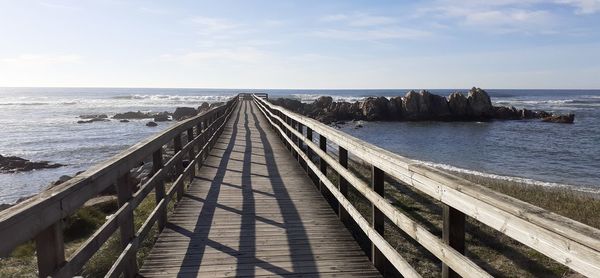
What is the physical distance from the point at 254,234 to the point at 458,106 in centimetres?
4788

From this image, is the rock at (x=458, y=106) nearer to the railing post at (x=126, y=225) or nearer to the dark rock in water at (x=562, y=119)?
the dark rock in water at (x=562, y=119)

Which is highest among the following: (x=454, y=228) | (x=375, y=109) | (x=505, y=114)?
(x=454, y=228)

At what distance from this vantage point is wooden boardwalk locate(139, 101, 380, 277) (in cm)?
440

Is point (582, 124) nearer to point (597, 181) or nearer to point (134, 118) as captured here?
point (597, 181)

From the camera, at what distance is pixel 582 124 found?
1689 inches

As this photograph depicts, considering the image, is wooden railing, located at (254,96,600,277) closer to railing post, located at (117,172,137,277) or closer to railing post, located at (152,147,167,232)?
railing post, located at (117,172,137,277)

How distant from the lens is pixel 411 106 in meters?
48.9

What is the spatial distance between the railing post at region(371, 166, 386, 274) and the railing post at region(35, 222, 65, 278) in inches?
107

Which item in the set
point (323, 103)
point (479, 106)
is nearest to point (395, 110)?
point (479, 106)

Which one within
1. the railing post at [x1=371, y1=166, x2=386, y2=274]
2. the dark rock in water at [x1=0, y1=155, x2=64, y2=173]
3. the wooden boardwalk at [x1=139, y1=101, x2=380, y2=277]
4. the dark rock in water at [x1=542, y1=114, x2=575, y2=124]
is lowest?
the dark rock in water at [x1=0, y1=155, x2=64, y2=173]

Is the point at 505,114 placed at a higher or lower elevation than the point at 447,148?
higher

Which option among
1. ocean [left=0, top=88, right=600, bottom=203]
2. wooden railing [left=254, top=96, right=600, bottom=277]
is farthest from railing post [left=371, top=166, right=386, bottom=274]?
ocean [left=0, top=88, right=600, bottom=203]

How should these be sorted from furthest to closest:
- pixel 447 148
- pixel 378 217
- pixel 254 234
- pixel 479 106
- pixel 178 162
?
pixel 479 106
pixel 447 148
pixel 178 162
pixel 254 234
pixel 378 217

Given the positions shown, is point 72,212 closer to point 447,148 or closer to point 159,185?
point 159,185
